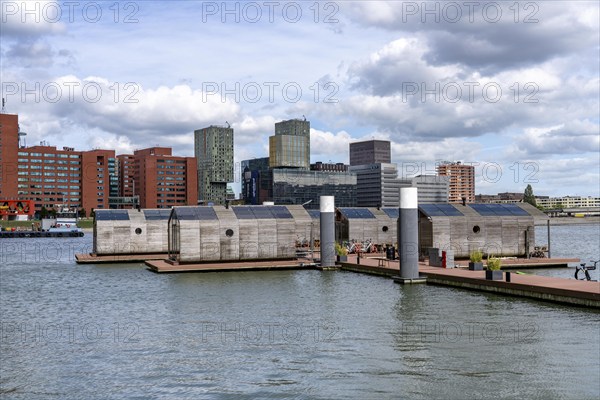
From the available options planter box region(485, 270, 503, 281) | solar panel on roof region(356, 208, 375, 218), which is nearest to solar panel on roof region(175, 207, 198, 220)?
solar panel on roof region(356, 208, 375, 218)

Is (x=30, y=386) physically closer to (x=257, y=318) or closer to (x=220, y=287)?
(x=257, y=318)

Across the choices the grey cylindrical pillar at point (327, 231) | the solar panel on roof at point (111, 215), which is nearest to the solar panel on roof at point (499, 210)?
the grey cylindrical pillar at point (327, 231)

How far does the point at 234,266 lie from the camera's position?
51.8 m

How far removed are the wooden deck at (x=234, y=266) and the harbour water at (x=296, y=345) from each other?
1164cm

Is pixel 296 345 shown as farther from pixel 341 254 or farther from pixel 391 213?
pixel 391 213

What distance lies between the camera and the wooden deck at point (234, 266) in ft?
167

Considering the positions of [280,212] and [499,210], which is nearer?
[280,212]

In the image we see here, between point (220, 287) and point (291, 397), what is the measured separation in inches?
934

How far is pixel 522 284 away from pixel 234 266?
23.8m

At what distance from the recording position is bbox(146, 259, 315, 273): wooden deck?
50.9 meters

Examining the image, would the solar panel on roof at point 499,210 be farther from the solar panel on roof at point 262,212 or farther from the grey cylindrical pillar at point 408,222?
the grey cylindrical pillar at point 408,222

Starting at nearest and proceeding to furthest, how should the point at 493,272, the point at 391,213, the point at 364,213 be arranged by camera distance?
1. the point at 493,272
2. the point at 364,213
3. the point at 391,213

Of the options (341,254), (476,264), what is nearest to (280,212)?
(341,254)

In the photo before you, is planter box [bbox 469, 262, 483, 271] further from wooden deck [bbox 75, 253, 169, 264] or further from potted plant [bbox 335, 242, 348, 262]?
wooden deck [bbox 75, 253, 169, 264]
